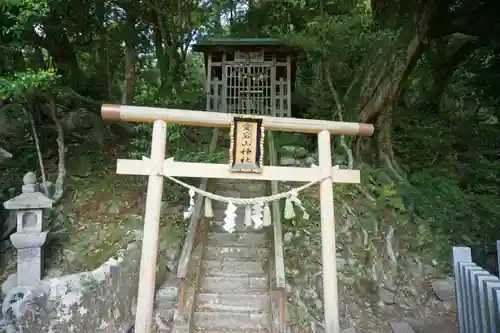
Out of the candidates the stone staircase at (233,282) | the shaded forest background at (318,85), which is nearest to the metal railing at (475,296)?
the stone staircase at (233,282)

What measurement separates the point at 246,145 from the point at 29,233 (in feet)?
13.1

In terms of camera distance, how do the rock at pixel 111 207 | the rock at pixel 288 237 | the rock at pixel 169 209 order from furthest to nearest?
the rock at pixel 111 207
the rock at pixel 169 209
the rock at pixel 288 237

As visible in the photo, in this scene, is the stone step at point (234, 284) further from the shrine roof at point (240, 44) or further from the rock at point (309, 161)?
the shrine roof at point (240, 44)

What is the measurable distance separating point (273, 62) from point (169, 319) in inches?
311

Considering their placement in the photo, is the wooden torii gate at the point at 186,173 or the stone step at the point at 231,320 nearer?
the wooden torii gate at the point at 186,173

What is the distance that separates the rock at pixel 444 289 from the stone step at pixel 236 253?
3401 mm

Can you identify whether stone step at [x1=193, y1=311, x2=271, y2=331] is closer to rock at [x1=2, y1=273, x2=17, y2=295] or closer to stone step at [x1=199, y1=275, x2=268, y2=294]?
stone step at [x1=199, y1=275, x2=268, y2=294]

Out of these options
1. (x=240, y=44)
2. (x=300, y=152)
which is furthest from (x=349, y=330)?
(x=240, y=44)

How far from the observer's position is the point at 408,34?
8.39 meters

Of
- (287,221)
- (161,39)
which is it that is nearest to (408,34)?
(287,221)

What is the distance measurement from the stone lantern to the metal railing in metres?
5.81

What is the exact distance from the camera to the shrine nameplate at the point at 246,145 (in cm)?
422

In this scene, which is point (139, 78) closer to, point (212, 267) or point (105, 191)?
point (105, 191)

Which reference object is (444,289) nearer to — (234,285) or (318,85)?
(234,285)
